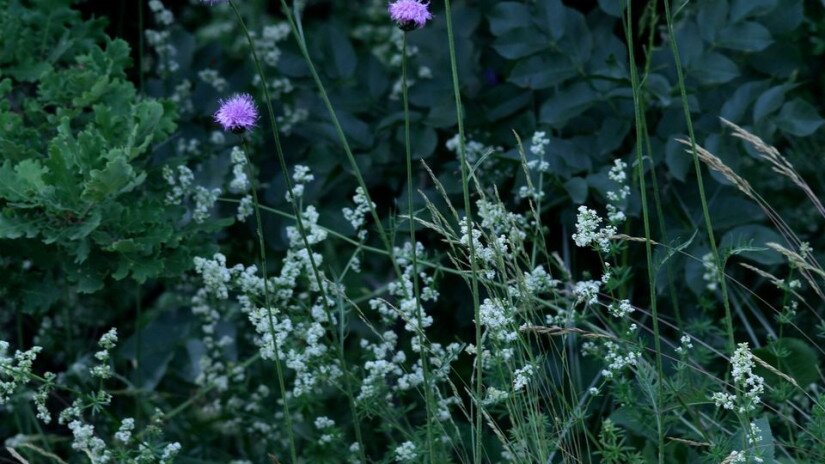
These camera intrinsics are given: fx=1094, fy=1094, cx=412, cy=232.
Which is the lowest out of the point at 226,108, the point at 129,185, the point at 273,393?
the point at 273,393

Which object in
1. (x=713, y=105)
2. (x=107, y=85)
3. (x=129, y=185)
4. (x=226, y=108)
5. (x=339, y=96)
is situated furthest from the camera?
(x=339, y=96)

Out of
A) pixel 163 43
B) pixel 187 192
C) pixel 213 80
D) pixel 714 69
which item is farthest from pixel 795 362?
pixel 163 43

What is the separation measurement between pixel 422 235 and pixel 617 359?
4.33 ft

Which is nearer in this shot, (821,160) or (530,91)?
(530,91)

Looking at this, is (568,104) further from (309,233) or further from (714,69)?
(309,233)

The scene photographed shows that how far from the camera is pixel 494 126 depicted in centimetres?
302

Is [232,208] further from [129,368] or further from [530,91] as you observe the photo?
[530,91]

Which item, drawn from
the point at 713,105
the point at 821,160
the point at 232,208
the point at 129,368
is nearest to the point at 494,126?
the point at 713,105

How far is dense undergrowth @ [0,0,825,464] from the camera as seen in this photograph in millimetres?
2088

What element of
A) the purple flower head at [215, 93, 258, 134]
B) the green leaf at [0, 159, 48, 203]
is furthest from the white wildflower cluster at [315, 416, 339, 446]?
the purple flower head at [215, 93, 258, 134]

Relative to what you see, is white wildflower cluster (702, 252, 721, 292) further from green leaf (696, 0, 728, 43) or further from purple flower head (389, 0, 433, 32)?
purple flower head (389, 0, 433, 32)

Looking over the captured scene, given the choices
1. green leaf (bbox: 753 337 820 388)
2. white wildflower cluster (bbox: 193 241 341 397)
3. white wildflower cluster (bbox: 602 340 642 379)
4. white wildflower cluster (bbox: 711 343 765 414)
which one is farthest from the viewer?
green leaf (bbox: 753 337 820 388)

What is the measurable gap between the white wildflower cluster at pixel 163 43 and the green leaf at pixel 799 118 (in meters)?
1.68

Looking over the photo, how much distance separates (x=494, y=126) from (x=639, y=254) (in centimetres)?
53
